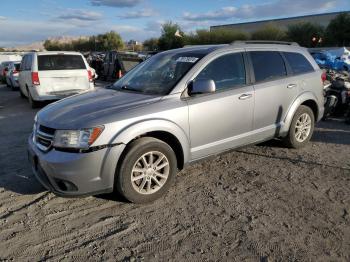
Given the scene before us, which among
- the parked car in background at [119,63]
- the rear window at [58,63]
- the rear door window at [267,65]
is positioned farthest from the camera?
the parked car in background at [119,63]

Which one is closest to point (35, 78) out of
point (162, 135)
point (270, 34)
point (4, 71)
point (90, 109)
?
point (90, 109)

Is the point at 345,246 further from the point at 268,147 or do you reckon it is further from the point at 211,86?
the point at 268,147

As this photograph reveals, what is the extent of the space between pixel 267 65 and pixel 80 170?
3.23 meters

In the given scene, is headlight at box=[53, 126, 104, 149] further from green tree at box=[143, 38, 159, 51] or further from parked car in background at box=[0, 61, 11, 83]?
green tree at box=[143, 38, 159, 51]

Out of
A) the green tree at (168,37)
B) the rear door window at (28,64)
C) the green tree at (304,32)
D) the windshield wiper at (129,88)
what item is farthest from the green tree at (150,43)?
the windshield wiper at (129,88)

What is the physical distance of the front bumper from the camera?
3812mm

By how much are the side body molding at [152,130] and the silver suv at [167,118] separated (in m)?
0.01

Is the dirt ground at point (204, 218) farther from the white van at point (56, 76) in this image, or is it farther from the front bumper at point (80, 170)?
the white van at point (56, 76)

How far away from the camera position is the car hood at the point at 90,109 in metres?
3.96

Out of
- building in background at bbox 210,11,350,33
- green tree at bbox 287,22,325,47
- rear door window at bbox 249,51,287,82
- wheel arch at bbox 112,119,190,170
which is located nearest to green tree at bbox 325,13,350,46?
green tree at bbox 287,22,325,47

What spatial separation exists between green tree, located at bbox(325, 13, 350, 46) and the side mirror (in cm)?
5864

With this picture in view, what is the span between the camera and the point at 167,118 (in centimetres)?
429

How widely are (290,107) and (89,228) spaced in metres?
3.57

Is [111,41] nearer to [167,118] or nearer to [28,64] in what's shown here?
[28,64]
